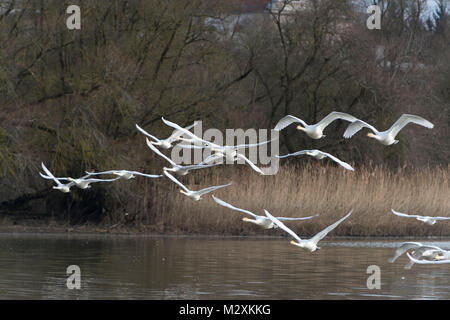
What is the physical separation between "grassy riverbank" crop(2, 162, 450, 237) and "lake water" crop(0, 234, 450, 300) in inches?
45.5

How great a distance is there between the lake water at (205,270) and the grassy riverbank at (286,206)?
116 cm

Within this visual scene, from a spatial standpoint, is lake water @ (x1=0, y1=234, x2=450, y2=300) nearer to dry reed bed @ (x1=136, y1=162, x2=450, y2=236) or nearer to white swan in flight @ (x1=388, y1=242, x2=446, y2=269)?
white swan in flight @ (x1=388, y1=242, x2=446, y2=269)

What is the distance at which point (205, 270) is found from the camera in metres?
16.0

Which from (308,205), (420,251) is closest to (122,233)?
(308,205)

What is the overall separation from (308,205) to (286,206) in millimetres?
534

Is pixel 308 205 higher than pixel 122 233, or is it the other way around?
pixel 308 205

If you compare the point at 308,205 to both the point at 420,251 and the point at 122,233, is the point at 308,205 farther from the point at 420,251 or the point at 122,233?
the point at 420,251

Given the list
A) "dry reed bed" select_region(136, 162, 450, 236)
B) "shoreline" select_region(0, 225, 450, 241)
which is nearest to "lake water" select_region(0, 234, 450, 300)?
"shoreline" select_region(0, 225, 450, 241)

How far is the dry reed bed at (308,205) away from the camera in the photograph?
77.0 ft

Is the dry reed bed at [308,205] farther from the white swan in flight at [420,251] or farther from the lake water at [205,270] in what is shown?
the white swan in flight at [420,251]

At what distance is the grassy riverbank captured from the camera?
2348 centimetres

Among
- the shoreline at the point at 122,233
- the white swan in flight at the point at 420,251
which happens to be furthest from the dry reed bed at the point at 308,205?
the white swan in flight at the point at 420,251
